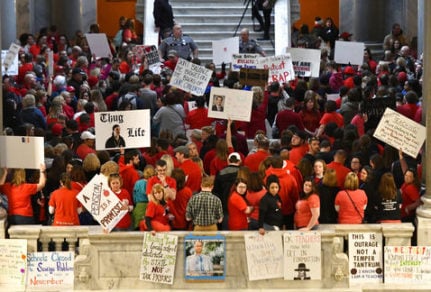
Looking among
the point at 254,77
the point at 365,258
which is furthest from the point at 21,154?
the point at 254,77

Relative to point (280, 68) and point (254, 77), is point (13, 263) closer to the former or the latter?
point (254, 77)

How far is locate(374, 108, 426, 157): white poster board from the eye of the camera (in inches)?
826

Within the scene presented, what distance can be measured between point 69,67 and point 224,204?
Result: 1221cm

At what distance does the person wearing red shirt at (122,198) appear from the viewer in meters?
20.0

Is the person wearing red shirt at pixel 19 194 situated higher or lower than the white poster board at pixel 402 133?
lower

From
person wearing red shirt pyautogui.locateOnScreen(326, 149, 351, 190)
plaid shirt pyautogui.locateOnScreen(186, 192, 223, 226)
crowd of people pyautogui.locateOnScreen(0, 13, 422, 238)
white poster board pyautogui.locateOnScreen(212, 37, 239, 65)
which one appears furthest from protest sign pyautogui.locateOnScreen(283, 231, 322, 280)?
white poster board pyautogui.locateOnScreen(212, 37, 239, 65)

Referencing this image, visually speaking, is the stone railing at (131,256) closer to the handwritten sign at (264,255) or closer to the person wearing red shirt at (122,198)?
the handwritten sign at (264,255)

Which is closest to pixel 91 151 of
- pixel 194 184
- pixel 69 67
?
pixel 194 184

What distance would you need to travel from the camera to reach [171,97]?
2572 centimetres

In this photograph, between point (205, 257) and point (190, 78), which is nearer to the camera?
point (205, 257)

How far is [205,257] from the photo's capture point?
19.8 m

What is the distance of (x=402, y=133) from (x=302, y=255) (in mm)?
2558

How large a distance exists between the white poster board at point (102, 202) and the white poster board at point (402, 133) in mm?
4081

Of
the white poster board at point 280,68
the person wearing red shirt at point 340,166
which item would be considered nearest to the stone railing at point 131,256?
the person wearing red shirt at point 340,166
